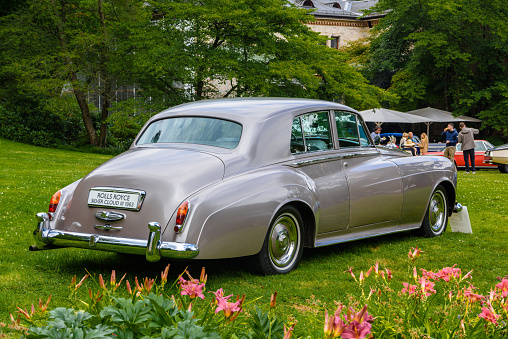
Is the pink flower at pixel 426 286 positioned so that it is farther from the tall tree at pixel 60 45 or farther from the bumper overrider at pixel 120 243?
the tall tree at pixel 60 45

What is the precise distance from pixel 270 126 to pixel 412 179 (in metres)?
2.37

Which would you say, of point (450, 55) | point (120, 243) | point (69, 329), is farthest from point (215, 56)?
point (450, 55)

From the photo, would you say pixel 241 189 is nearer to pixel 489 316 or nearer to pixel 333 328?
pixel 489 316

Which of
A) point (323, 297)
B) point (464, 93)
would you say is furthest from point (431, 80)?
point (323, 297)

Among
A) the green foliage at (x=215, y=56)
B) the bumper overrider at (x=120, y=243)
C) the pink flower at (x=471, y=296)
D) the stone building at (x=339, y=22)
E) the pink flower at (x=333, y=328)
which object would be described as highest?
the stone building at (x=339, y=22)

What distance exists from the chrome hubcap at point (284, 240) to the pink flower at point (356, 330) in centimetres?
371

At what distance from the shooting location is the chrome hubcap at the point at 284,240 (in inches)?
240

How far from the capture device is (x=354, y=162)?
7371 mm

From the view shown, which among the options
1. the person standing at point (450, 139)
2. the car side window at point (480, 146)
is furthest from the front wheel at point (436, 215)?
the car side window at point (480, 146)

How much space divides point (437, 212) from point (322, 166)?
267cm

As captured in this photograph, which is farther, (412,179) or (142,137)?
(412,179)

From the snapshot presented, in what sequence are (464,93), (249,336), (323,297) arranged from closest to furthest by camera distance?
(249,336)
(323,297)
(464,93)

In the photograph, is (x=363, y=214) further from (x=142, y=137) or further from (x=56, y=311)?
(x=56, y=311)

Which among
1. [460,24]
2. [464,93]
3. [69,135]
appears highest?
[460,24]
